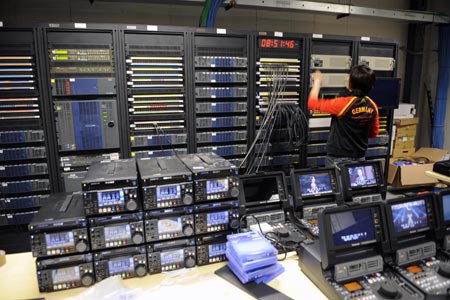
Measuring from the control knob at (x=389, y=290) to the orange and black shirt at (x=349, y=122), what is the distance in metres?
1.53

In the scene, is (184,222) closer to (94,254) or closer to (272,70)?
(94,254)

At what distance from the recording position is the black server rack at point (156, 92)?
2771 millimetres

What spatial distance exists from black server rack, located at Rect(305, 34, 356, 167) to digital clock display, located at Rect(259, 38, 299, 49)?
22cm

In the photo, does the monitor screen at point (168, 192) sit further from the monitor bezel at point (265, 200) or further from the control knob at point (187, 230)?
the monitor bezel at point (265, 200)

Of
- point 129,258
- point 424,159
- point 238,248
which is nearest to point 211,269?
point 238,248

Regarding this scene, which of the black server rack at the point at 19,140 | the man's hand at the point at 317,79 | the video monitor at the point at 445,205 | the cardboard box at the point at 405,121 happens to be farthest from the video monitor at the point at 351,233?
the cardboard box at the point at 405,121

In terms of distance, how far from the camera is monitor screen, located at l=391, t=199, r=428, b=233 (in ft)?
4.46

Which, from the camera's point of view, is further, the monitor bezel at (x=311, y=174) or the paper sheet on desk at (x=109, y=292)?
the monitor bezel at (x=311, y=174)

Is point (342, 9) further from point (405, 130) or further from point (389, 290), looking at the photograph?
point (389, 290)

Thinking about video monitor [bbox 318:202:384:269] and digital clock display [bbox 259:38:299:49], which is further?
digital clock display [bbox 259:38:299:49]

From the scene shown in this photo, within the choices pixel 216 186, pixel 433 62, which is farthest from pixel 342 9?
pixel 216 186

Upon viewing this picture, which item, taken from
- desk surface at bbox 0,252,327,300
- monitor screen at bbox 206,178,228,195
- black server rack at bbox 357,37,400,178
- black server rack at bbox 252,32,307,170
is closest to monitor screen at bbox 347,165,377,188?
desk surface at bbox 0,252,327,300

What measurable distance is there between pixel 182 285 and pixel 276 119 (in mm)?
2209

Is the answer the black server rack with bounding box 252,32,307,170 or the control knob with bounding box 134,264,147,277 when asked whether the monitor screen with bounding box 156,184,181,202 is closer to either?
the control knob with bounding box 134,264,147,277
